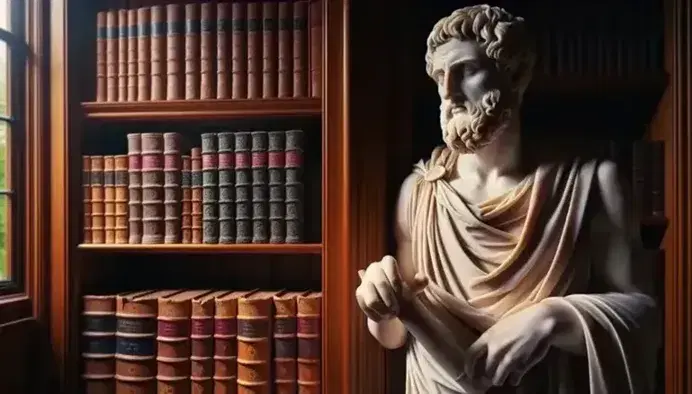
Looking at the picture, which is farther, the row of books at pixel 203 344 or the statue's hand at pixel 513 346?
the row of books at pixel 203 344

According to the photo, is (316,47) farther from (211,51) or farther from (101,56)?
(101,56)

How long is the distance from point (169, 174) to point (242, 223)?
9.7 inches

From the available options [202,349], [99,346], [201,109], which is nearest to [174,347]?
[202,349]

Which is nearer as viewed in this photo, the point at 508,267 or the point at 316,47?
the point at 508,267

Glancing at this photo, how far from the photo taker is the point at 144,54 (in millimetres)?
1791

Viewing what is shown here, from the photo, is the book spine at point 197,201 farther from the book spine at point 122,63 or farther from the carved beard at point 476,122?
the carved beard at point 476,122

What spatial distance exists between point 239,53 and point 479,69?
710 millimetres

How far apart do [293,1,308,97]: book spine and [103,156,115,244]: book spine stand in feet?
1.83

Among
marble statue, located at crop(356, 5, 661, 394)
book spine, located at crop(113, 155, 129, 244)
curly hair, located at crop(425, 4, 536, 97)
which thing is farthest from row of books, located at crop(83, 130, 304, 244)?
curly hair, located at crop(425, 4, 536, 97)

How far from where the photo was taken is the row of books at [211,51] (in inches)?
68.2

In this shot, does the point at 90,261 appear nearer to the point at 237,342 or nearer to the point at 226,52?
the point at 237,342

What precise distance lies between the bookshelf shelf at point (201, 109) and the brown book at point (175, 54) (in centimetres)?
4

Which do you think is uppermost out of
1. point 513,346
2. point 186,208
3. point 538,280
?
point 186,208

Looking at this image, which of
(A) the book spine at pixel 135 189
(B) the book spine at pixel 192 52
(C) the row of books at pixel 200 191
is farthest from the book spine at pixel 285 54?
(A) the book spine at pixel 135 189
